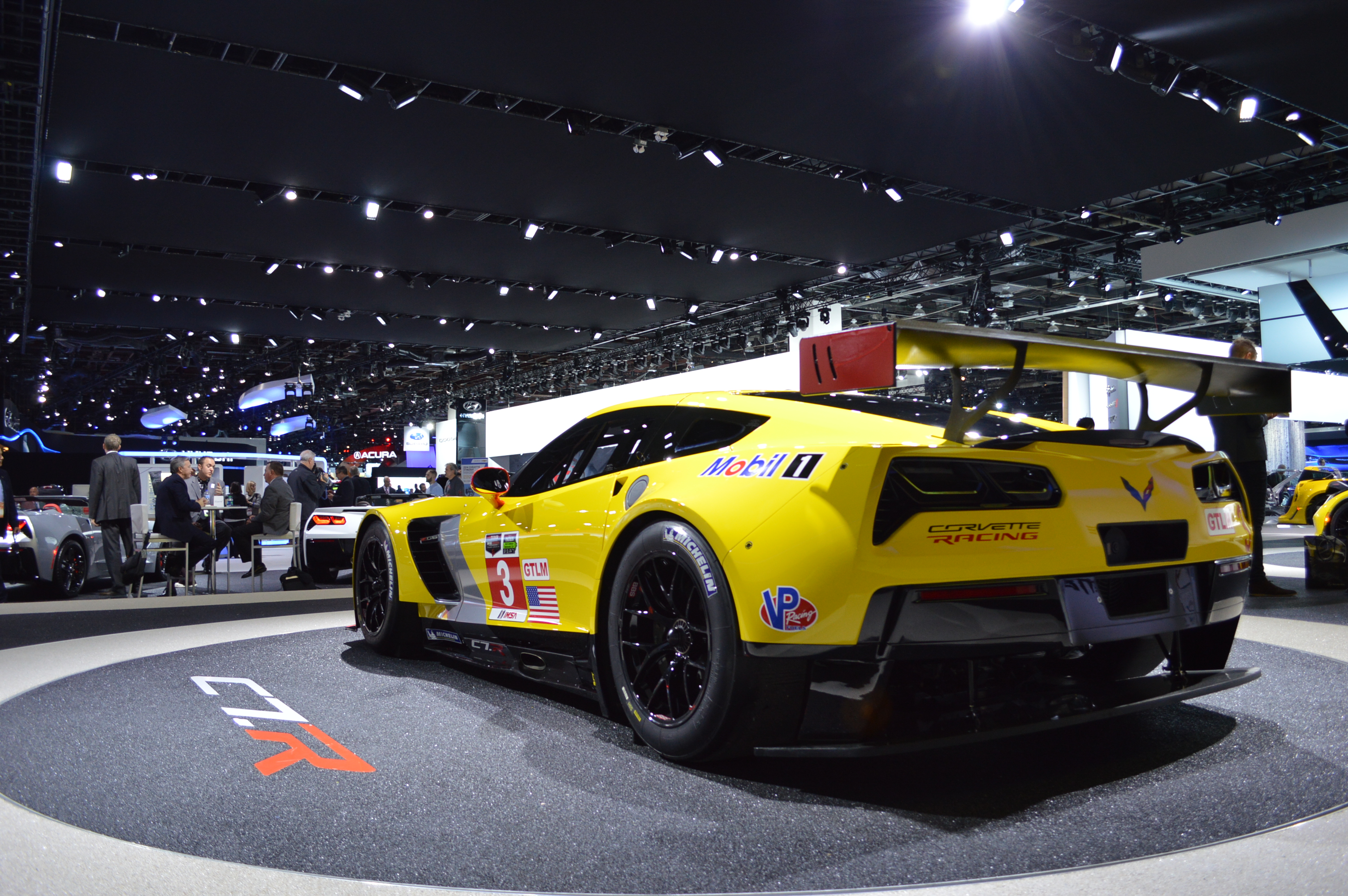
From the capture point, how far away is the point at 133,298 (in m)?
15.2

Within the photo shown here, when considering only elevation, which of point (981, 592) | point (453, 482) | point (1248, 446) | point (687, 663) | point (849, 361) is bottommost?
point (687, 663)

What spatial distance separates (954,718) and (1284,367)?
2082 millimetres

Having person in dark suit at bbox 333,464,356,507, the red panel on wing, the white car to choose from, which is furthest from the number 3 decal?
person in dark suit at bbox 333,464,356,507

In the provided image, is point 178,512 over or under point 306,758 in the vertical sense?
over

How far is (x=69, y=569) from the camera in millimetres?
9672

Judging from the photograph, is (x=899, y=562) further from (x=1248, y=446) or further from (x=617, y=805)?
(x=1248, y=446)

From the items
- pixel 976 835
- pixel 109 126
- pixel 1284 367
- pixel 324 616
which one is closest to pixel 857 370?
pixel 976 835

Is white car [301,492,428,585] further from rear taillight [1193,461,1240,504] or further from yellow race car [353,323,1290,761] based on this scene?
rear taillight [1193,461,1240,504]

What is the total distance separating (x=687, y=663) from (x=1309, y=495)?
1539cm

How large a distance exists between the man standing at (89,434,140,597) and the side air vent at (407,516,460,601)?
582 cm

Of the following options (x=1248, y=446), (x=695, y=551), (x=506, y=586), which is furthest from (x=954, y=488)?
(x=1248, y=446)

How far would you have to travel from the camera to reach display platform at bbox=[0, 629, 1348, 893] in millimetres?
1920

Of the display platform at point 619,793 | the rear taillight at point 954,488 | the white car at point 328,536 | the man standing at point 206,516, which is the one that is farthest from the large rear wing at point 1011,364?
the man standing at point 206,516

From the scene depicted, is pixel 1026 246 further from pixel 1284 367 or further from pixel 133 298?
pixel 133 298
